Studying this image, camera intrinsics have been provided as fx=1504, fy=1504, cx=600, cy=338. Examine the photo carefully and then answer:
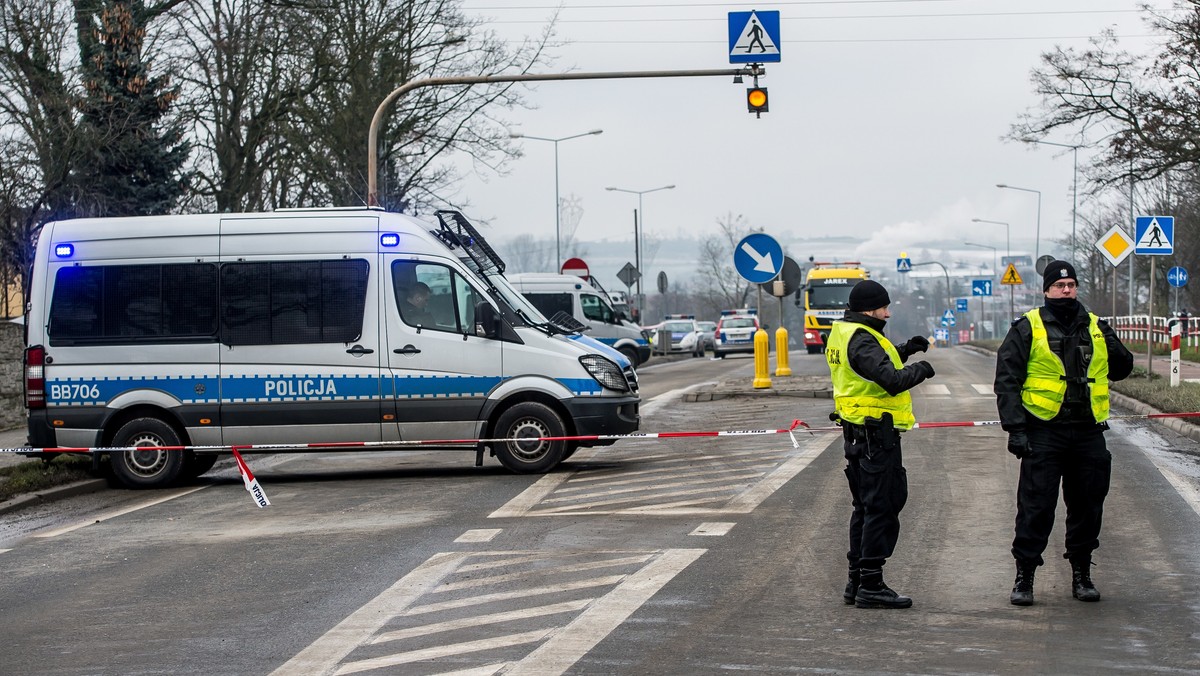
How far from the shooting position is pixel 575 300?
33.1m

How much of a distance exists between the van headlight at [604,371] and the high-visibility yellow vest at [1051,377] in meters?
6.47

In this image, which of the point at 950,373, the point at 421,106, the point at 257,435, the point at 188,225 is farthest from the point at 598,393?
the point at 421,106

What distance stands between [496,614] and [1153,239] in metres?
17.6

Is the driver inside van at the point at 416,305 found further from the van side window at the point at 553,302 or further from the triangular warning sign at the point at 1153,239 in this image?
the van side window at the point at 553,302

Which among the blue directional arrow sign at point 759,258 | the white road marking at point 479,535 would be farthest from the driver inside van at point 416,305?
the blue directional arrow sign at point 759,258

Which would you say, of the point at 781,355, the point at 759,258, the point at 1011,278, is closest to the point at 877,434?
the point at 759,258

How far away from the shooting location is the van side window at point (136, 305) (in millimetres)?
13359

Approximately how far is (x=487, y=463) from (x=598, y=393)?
181 cm

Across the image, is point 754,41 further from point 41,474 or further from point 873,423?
point 873,423

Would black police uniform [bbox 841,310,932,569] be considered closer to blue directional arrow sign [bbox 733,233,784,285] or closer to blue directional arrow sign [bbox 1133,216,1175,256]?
blue directional arrow sign [bbox 733,233,784,285]

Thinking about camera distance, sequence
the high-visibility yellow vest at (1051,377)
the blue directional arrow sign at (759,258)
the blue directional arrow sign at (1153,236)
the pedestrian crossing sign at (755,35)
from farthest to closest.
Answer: the blue directional arrow sign at (1153,236) → the blue directional arrow sign at (759,258) → the pedestrian crossing sign at (755,35) → the high-visibility yellow vest at (1051,377)

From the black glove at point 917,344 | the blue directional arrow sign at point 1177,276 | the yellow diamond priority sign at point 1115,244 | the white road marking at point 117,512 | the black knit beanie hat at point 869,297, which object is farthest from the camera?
the blue directional arrow sign at point 1177,276

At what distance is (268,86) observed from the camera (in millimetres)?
36219

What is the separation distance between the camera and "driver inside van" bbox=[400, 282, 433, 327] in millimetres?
13320
